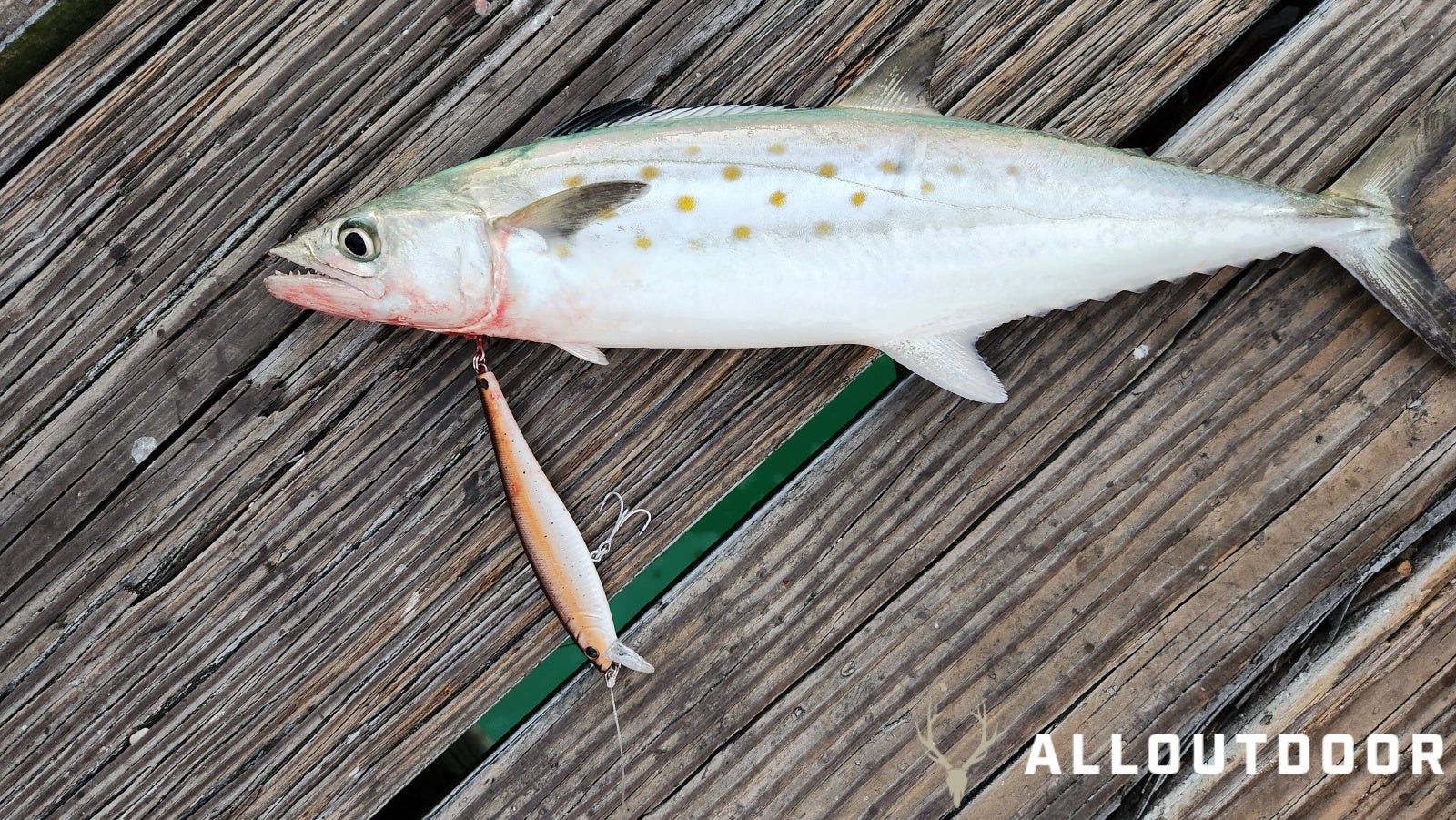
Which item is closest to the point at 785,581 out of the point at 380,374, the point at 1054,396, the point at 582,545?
the point at 582,545

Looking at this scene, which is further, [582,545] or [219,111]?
[219,111]

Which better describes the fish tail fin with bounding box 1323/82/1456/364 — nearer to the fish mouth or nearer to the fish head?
the fish head

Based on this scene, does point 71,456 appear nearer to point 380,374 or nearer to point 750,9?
point 380,374

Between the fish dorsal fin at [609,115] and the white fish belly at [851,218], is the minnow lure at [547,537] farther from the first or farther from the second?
the fish dorsal fin at [609,115]

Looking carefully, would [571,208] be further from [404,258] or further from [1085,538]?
[1085,538]
